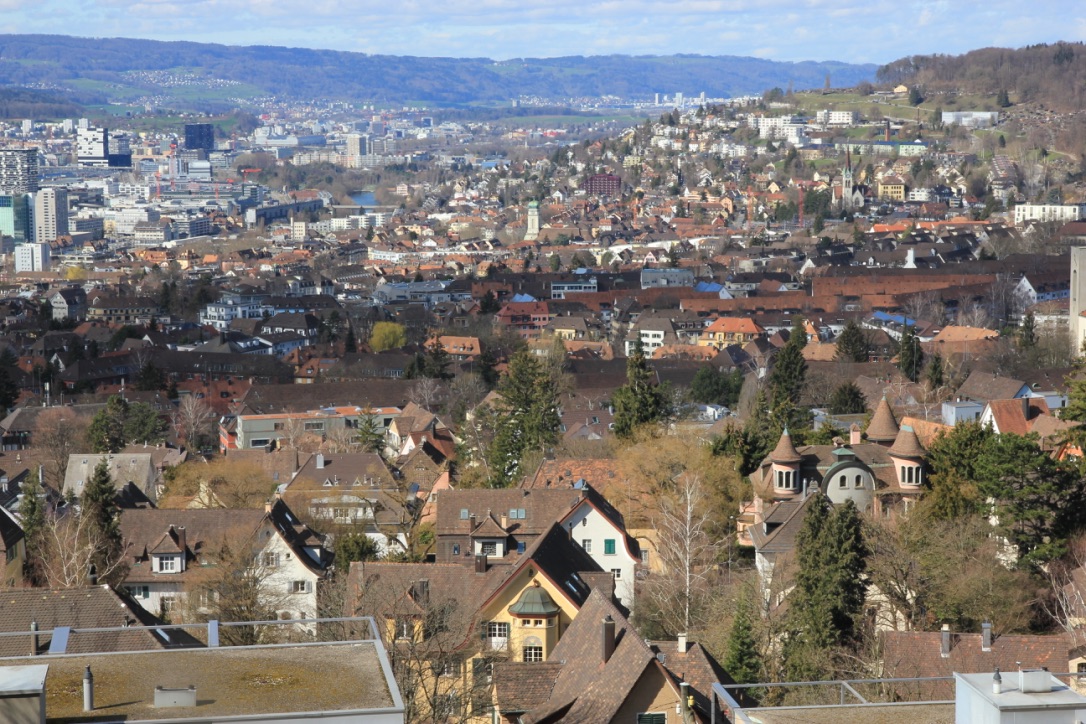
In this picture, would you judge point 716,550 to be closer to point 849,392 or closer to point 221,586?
point 221,586

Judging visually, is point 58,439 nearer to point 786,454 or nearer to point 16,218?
point 786,454

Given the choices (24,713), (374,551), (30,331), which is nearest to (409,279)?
(30,331)

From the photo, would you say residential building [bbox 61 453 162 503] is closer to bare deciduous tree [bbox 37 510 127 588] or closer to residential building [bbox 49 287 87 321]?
bare deciduous tree [bbox 37 510 127 588]

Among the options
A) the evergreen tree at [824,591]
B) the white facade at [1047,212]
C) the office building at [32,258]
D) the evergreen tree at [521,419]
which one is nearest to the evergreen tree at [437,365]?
the evergreen tree at [521,419]

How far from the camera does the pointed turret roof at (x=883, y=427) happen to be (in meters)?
26.4

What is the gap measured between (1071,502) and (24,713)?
1538 cm

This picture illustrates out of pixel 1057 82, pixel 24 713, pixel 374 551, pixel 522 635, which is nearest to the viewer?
pixel 24 713

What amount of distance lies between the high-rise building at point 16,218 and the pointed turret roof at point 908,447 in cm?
12936

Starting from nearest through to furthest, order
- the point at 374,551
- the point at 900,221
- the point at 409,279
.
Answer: the point at 374,551, the point at 409,279, the point at 900,221

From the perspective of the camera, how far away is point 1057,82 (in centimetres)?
13562

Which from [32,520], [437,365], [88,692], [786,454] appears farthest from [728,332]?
[88,692]

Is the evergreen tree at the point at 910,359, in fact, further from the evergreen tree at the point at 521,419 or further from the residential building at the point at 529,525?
the residential building at the point at 529,525

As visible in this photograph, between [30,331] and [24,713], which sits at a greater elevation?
[24,713]

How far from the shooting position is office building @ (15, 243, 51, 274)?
117 meters
